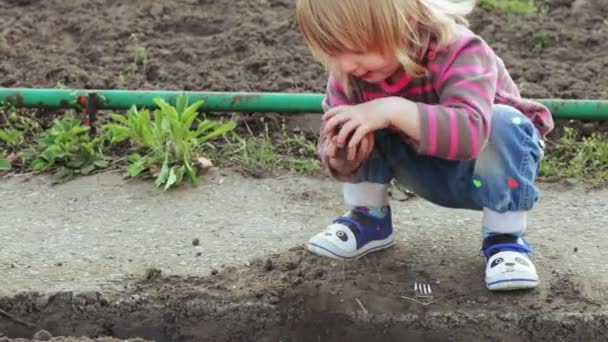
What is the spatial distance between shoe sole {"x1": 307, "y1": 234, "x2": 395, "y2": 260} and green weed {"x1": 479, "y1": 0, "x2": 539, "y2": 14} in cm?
230

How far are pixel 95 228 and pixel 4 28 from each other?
6.25ft

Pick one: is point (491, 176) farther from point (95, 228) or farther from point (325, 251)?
point (95, 228)

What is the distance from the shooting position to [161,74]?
4.35 m

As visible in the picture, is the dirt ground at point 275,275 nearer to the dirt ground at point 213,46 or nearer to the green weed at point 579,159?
the green weed at point 579,159

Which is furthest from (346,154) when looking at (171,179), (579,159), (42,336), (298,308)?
(579,159)

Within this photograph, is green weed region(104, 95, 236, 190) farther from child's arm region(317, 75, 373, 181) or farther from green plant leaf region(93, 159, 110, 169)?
child's arm region(317, 75, 373, 181)

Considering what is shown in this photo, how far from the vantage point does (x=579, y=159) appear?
3588 mm

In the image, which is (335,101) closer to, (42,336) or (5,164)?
A: (42,336)

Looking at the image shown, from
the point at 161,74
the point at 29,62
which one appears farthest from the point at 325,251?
the point at 29,62

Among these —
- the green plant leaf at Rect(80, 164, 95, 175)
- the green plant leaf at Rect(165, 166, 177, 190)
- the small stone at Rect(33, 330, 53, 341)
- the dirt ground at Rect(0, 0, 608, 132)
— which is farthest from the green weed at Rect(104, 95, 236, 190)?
the small stone at Rect(33, 330, 53, 341)

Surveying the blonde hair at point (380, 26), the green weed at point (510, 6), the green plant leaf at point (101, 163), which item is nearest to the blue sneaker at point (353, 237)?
the blonde hair at point (380, 26)

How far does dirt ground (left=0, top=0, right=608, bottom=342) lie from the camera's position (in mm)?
2732

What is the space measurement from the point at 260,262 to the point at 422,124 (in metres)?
0.73

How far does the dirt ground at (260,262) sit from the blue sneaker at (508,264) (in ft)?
0.14
